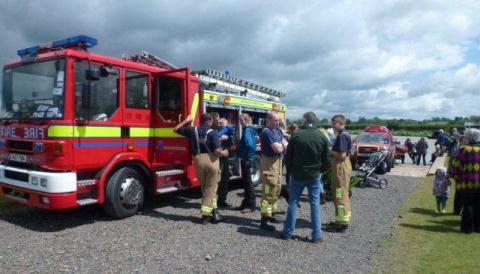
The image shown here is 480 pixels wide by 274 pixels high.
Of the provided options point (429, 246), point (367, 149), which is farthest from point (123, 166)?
point (367, 149)

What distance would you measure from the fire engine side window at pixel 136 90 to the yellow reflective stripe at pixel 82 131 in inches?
23.7

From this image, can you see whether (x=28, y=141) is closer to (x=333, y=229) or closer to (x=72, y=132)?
(x=72, y=132)

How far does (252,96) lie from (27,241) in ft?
22.4

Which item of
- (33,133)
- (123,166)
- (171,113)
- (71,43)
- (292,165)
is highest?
(71,43)

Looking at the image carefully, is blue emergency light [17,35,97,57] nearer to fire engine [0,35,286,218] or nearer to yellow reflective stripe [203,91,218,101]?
fire engine [0,35,286,218]

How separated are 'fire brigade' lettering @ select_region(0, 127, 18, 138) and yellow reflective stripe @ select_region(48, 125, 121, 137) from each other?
110 centimetres

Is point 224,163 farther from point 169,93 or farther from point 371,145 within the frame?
point 371,145

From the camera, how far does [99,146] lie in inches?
256

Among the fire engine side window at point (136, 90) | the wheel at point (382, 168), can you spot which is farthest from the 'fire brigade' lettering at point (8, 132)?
the wheel at point (382, 168)

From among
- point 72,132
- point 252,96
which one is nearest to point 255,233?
point 72,132

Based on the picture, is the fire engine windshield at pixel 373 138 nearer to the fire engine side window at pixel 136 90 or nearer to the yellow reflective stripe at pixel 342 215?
the yellow reflective stripe at pixel 342 215

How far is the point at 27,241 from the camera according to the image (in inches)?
224

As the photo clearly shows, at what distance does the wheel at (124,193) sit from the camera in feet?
21.6

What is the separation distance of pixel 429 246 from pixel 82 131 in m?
5.69
